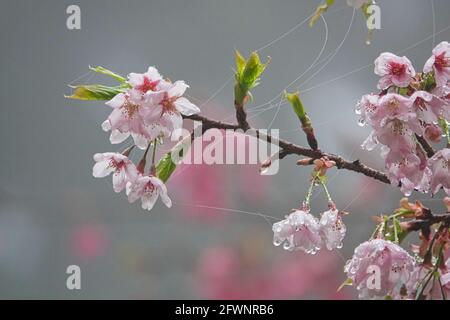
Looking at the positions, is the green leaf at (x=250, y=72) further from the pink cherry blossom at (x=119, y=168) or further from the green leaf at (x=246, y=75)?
the pink cherry blossom at (x=119, y=168)

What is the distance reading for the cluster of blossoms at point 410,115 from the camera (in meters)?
0.48

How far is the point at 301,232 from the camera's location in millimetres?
557

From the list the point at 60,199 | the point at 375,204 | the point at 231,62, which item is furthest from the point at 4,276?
the point at 375,204

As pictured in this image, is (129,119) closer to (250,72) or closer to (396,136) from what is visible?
(250,72)

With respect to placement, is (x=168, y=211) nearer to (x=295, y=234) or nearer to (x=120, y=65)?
(x=120, y=65)

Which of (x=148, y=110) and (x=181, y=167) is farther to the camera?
(x=181, y=167)

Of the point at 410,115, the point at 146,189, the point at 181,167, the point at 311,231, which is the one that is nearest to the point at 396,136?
the point at 410,115

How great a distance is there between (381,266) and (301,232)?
0.27ft

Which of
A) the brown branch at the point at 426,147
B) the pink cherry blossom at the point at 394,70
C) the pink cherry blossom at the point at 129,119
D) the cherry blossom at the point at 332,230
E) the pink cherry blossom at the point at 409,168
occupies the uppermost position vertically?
the pink cherry blossom at the point at 394,70

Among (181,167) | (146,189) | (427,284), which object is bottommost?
(427,284)

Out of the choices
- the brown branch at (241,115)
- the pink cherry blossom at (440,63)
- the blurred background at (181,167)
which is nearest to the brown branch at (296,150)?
the brown branch at (241,115)

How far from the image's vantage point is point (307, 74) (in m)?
0.91

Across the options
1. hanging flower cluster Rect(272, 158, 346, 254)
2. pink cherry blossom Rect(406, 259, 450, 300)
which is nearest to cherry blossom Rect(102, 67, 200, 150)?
hanging flower cluster Rect(272, 158, 346, 254)

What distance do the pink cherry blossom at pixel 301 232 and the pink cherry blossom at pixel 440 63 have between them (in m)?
0.18
